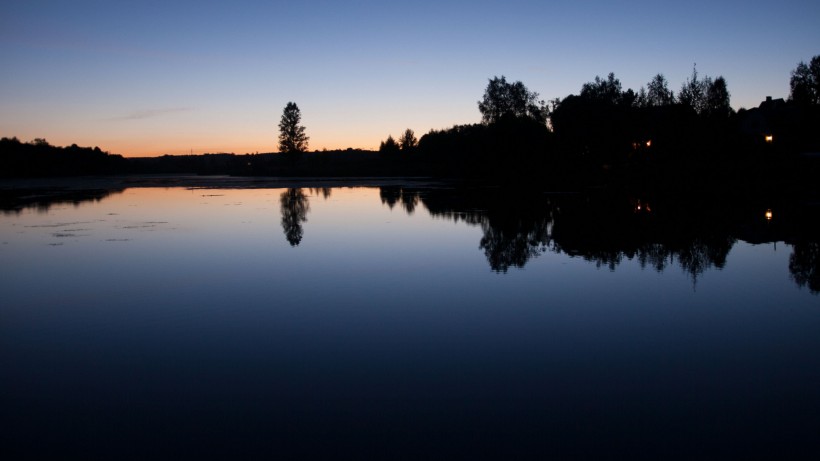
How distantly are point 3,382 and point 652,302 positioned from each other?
10701 mm

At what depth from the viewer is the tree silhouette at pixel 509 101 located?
306 feet

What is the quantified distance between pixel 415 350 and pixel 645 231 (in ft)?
50.7

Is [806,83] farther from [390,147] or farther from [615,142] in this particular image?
[390,147]

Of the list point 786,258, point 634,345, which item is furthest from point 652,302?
point 786,258

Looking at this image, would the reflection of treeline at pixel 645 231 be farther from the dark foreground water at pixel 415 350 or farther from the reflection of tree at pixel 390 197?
the reflection of tree at pixel 390 197

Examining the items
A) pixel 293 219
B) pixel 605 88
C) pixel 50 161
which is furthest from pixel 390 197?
pixel 50 161

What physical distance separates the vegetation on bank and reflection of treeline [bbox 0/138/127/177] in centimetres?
41

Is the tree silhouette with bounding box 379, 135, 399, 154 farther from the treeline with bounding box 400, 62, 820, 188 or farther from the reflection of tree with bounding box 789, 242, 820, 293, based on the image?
the reflection of tree with bounding box 789, 242, 820, 293

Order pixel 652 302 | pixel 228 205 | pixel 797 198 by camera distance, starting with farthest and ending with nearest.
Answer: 1. pixel 228 205
2. pixel 797 198
3. pixel 652 302

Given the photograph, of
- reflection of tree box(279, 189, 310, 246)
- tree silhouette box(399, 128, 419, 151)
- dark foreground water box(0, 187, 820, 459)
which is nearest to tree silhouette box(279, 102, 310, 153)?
tree silhouette box(399, 128, 419, 151)

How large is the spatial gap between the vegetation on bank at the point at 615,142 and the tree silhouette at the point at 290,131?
193mm

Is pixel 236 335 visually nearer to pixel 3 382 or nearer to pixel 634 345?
pixel 3 382

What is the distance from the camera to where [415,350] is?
862 centimetres

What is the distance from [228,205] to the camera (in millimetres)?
38375
